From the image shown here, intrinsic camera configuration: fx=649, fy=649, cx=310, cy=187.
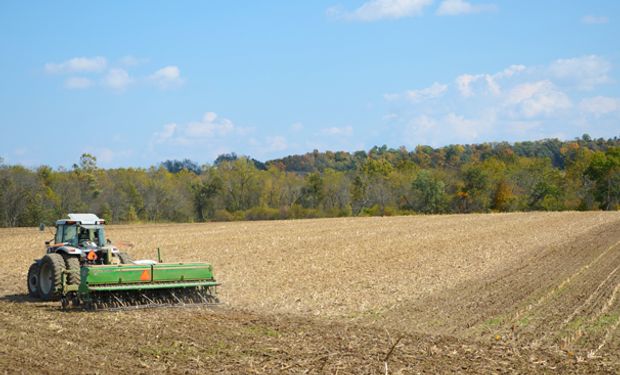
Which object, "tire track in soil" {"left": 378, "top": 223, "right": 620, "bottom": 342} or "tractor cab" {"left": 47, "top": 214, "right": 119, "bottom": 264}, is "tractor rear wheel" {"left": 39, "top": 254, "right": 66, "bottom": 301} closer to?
"tractor cab" {"left": 47, "top": 214, "right": 119, "bottom": 264}

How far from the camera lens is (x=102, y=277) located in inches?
571

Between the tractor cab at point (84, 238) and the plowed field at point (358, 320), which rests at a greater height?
the tractor cab at point (84, 238)

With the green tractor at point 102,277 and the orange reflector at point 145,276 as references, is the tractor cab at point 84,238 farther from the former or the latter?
the orange reflector at point 145,276

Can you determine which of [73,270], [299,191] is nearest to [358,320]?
[73,270]

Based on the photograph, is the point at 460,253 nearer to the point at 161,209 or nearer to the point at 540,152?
the point at 161,209

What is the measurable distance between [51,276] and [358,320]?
7.64 meters

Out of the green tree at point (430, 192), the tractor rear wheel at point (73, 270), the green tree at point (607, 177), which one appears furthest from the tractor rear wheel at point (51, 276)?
the green tree at point (607, 177)

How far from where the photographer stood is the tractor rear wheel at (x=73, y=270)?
15.3 meters

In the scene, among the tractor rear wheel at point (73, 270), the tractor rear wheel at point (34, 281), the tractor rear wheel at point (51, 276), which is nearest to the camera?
the tractor rear wheel at point (73, 270)

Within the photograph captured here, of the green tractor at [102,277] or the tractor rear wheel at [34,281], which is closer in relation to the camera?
the green tractor at [102,277]

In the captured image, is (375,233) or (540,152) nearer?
(375,233)

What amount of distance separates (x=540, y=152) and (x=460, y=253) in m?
144

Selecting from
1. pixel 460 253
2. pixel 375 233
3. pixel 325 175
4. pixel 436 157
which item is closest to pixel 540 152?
pixel 436 157

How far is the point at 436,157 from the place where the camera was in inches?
5733
